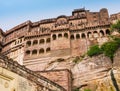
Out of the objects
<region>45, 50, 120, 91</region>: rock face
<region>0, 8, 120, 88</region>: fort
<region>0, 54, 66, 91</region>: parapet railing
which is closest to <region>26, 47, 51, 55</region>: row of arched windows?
<region>0, 8, 120, 88</region>: fort

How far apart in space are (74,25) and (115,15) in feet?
20.5

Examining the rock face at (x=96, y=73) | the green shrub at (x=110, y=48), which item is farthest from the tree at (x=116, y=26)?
the rock face at (x=96, y=73)

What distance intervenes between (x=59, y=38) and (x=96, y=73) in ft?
40.6

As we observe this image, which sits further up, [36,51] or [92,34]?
[92,34]

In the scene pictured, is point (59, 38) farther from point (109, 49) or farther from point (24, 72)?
point (24, 72)

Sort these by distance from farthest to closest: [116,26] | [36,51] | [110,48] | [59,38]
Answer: [36,51] < [59,38] < [116,26] < [110,48]

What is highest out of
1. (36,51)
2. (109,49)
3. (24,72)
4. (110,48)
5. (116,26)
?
(116,26)

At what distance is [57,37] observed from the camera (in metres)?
40.0

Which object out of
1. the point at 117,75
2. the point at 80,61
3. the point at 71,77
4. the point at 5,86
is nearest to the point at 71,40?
the point at 80,61

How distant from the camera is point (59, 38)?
39844 millimetres

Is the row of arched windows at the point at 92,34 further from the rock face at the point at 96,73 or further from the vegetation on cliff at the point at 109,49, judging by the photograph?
the rock face at the point at 96,73

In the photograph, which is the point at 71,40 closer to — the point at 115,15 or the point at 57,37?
the point at 57,37

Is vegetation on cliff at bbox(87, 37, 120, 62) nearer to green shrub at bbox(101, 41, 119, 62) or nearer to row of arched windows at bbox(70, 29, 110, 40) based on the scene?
green shrub at bbox(101, 41, 119, 62)

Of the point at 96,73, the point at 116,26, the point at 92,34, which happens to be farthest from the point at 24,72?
the point at 92,34
